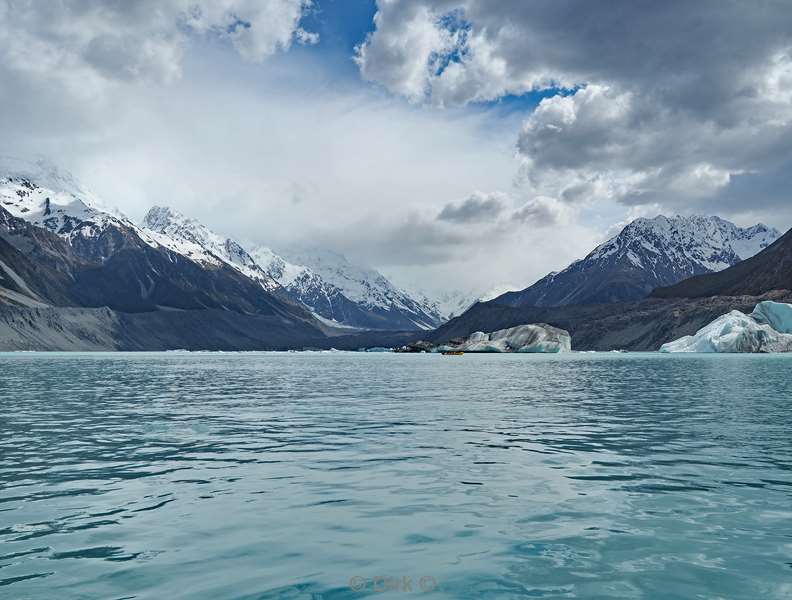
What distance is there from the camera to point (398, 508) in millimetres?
18281

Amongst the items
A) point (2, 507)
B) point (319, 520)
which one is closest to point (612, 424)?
point (319, 520)

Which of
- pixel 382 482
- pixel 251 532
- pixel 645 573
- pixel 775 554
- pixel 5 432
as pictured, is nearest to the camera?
pixel 645 573

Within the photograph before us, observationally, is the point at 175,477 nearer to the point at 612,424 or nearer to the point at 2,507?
the point at 2,507

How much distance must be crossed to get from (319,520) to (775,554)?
33.1 ft

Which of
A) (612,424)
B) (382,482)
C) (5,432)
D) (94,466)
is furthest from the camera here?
(612,424)

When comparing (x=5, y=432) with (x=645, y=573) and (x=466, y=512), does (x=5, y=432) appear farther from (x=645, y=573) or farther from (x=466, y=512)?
(x=645, y=573)

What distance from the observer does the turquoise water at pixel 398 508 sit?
1281 centimetres

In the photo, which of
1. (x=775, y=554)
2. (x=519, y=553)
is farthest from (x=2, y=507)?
(x=775, y=554)

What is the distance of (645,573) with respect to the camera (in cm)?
1309

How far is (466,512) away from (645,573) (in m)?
5.43

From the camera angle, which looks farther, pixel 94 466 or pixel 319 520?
pixel 94 466

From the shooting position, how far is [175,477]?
22.7m

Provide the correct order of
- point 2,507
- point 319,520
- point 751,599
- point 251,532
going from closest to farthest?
point 751,599 → point 251,532 → point 319,520 → point 2,507

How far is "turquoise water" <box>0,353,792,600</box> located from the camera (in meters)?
12.8
